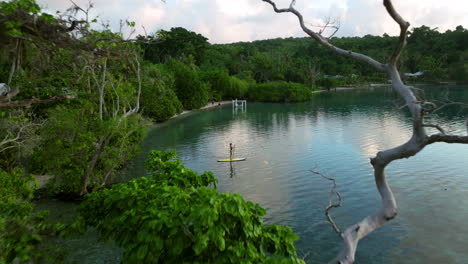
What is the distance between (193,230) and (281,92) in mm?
89213

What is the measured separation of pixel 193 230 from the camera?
5.98 metres

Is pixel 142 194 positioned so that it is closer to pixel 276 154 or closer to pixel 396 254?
pixel 396 254

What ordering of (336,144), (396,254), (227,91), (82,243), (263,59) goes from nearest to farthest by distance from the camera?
(396,254), (82,243), (336,144), (227,91), (263,59)

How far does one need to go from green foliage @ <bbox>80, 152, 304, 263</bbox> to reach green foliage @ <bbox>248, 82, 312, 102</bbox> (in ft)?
284

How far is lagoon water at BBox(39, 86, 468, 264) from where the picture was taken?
14.6m

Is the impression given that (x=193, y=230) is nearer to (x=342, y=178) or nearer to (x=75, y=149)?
(x=75, y=149)

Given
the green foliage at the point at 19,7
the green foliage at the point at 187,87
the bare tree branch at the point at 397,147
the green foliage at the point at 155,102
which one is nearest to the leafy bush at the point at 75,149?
the green foliage at the point at 19,7

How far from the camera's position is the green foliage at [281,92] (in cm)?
9119

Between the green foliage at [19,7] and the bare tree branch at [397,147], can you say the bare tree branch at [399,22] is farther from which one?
the green foliage at [19,7]

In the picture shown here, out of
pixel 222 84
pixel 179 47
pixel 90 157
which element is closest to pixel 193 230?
pixel 90 157

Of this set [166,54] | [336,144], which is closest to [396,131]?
[336,144]

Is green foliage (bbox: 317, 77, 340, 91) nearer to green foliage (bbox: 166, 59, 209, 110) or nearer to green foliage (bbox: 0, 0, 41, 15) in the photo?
green foliage (bbox: 166, 59, 209, 110)

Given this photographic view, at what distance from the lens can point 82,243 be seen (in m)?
15.1

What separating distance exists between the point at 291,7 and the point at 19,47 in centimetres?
489
